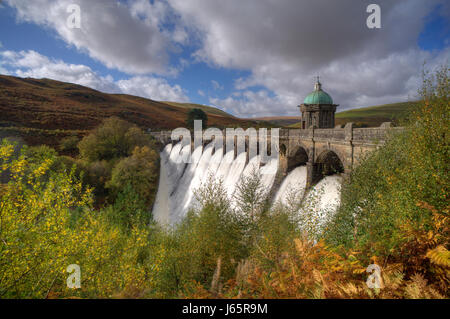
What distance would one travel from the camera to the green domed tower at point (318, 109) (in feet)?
109

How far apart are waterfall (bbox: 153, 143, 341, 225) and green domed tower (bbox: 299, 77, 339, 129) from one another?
41.9ft

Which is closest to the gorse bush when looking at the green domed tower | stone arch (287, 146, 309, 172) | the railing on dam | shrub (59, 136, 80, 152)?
the railing on dam

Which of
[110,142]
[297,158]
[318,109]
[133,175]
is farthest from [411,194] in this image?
[110,142]

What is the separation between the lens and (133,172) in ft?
95.5

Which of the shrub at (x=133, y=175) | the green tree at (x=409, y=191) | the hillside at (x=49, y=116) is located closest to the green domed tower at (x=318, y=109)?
the green tree at (x=409, y=191)

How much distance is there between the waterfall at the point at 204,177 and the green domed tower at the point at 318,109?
41.9 ft

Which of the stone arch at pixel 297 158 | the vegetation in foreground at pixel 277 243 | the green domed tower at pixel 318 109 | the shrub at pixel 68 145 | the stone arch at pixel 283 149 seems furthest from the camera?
the shrub at pixel 68 145

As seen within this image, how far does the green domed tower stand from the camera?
33375 mm

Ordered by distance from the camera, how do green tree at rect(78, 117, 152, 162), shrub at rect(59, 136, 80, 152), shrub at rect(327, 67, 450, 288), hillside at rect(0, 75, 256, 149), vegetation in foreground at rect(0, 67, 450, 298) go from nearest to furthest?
vegetation in foreground at rect(0, 67, 450, 298) < shrub at rect(327, 67, 450, 288) < green tree at rect(78, 117, 152, 162) < shrub at rect(59, 136, 80, 152) < hillside at rect(0, 75, 256, 149)

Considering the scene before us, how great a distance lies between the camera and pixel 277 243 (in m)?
9.02

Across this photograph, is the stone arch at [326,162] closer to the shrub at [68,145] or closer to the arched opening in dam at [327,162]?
the arched opening in dam at [327,162]

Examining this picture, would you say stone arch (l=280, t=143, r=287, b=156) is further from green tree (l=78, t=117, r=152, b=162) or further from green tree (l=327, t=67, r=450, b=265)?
green tree (l=78, t=117, r=152, b=162)
